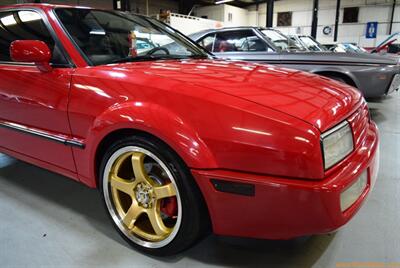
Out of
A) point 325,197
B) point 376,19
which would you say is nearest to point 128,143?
point 325,197

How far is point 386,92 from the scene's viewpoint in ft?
14.1

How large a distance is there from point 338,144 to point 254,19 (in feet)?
80.3

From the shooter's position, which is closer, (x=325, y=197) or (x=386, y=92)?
(x=325, y=197)

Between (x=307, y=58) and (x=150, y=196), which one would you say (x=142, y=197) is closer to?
(x=150, y=196)

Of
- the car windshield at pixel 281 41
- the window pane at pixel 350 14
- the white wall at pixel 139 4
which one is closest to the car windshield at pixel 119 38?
the car windshield at pixel 281 41

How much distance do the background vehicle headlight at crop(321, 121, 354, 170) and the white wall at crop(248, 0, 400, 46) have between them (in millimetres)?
23290

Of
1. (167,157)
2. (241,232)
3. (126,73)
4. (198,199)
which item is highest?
(126,73)

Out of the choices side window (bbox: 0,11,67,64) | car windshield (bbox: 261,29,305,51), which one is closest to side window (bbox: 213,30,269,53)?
car windshield (bbox: 261,29,305,51)

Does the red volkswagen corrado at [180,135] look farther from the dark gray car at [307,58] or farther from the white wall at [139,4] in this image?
the white wall at [139,4]

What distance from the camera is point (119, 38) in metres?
2.03

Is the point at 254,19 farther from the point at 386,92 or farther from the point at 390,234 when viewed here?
the point at 390,234

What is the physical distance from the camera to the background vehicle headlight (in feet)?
3.99

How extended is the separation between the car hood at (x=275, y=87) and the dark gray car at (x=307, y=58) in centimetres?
287

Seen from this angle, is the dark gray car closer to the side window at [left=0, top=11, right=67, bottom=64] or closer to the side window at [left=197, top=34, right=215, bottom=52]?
the side window at [left=197, top=34, right=215, bottom=52]
